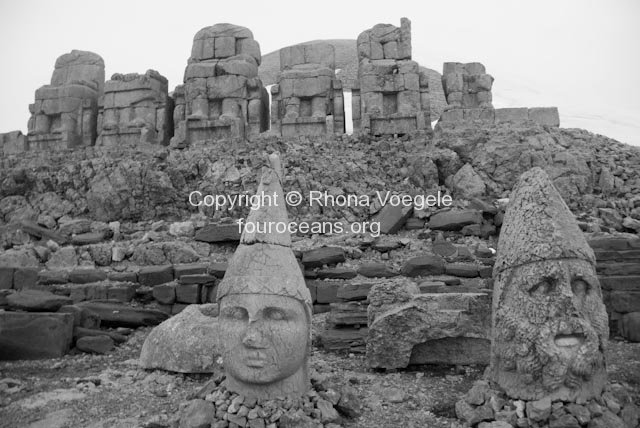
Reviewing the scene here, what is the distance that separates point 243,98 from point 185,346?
33.8ft

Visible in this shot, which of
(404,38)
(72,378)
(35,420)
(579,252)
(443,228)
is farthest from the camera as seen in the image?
(404,38)

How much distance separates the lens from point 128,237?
12.4 metres

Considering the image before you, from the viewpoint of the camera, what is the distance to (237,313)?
4.89 meters

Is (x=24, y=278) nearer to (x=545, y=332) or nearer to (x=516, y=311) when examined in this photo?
(x=516, y=311)

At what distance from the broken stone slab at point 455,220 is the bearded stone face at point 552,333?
6.54m

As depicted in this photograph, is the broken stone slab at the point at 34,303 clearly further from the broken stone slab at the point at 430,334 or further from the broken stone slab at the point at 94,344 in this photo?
the broken stone slab at the point at 430,334

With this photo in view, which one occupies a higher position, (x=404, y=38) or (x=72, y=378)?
(x=404, y=38)

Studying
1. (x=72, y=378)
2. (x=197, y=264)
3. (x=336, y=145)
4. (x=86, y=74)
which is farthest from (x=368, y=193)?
(x=86, y=74)

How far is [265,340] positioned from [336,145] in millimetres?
9940

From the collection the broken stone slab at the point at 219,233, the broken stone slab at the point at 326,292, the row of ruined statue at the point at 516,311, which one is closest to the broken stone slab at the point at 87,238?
the broken stone slab at the point at 219,233

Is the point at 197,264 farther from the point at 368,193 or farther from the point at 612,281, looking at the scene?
the point at 612,281

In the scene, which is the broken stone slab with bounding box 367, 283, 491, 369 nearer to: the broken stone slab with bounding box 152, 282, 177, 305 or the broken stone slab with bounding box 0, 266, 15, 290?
the broken stone slab with bounding box 152, 282, 177, 305

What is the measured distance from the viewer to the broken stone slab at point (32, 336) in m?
7.21

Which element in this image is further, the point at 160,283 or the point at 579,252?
the point at 160,283
